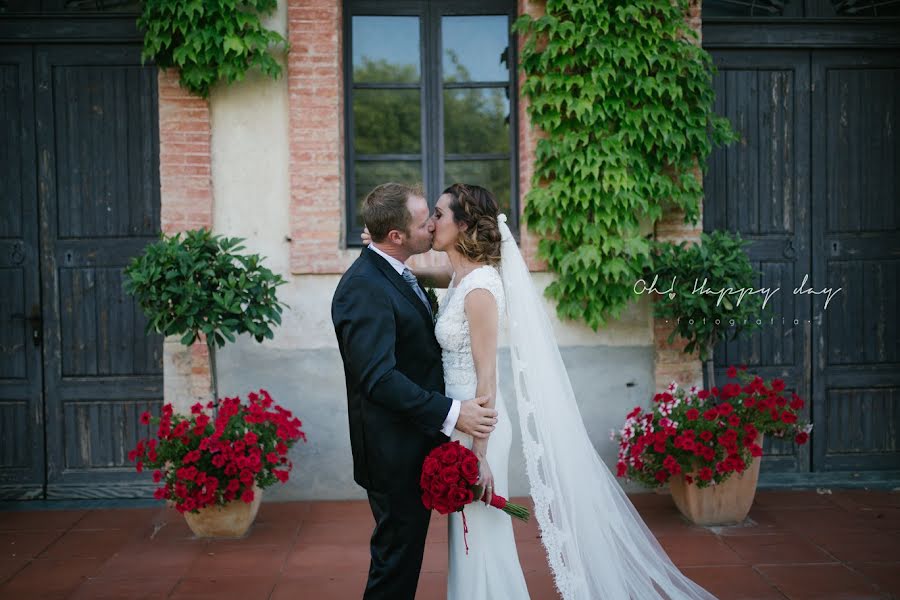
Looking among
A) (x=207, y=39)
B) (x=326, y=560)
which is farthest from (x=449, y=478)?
(x=207, y=39)

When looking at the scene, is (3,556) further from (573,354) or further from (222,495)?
(573,354)

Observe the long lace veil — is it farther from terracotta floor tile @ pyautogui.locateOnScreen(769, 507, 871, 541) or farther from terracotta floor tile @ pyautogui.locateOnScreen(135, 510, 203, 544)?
terracotta floor tile @ pyautogui.locateOnScreen(135, 510, 203, 544)

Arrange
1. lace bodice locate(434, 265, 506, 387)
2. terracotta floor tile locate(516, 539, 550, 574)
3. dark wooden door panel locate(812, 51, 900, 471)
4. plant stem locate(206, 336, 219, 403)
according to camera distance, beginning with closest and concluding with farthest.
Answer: lace bodice locate(434, 265, 506, 387) → terracotta floor tile locate(516, 539, 550, 574) → plant stem locate(206, 336, 219, 403) → dark wooden door panel locate(812, 51, 900, 471)

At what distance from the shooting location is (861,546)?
486 centimetres

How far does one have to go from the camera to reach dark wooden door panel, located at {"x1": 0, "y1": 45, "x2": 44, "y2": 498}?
594 centimetres

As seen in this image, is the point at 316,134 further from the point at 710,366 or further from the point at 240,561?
the point at 710,366

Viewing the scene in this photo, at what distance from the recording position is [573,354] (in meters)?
5.96

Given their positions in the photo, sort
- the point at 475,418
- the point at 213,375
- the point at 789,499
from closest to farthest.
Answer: the point at 475,418, the point at 213,375, the point at 789,499

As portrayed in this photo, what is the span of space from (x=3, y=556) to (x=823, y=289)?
579 centimetres

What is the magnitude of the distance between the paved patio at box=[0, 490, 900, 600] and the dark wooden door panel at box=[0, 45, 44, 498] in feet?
1.34

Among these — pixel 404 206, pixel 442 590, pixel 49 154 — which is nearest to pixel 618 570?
pixel 442 590

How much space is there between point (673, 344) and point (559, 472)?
2.57 meters

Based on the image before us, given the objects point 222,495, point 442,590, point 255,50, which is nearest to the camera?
point 442,590

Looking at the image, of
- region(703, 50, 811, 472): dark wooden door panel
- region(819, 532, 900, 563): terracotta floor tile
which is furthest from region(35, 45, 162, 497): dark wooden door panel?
region(819, 532, 900, 563): terracotta floor tile
